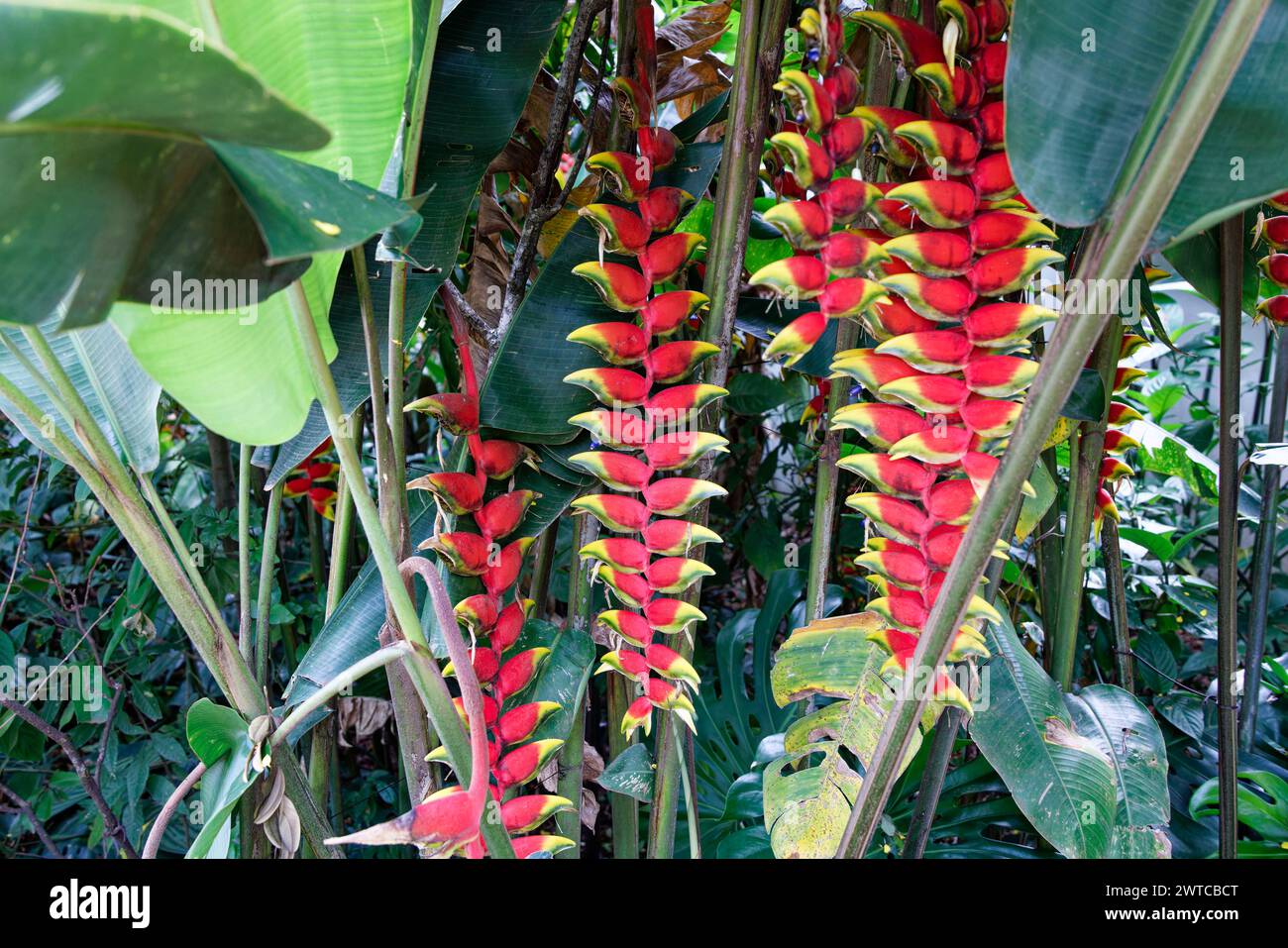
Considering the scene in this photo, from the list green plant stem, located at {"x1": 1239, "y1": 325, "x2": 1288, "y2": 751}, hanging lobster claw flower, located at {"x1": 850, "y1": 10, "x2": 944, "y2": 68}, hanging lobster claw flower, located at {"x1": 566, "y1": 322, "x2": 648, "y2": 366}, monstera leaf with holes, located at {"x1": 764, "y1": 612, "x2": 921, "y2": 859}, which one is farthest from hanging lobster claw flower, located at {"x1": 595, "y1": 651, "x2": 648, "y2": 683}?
green plant stem, located at {"x1": 1239, "y1": 325, "x2": 1288, "y2": 751}

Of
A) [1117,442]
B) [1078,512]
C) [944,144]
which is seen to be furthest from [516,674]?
[1117,442]

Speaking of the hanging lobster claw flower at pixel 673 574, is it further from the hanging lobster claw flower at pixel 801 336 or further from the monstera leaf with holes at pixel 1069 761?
the monstera leaf with holes at pixel 1069 761

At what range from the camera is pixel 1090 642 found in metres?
1.44

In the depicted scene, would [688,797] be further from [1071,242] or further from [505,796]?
[1071,242]

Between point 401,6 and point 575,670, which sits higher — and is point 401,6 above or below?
above

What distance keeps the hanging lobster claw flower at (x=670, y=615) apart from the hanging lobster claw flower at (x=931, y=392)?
195mm

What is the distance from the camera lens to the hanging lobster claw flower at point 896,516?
1.76ft

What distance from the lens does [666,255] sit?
1.98 ft

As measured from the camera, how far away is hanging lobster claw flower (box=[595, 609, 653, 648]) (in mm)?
604

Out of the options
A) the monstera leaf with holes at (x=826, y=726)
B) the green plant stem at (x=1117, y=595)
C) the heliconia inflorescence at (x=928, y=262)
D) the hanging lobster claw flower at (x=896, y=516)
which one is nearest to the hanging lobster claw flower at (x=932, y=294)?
the heliconia inflorescence at (x=928, y=262)

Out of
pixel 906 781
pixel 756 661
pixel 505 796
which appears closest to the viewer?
pixel 505 796
